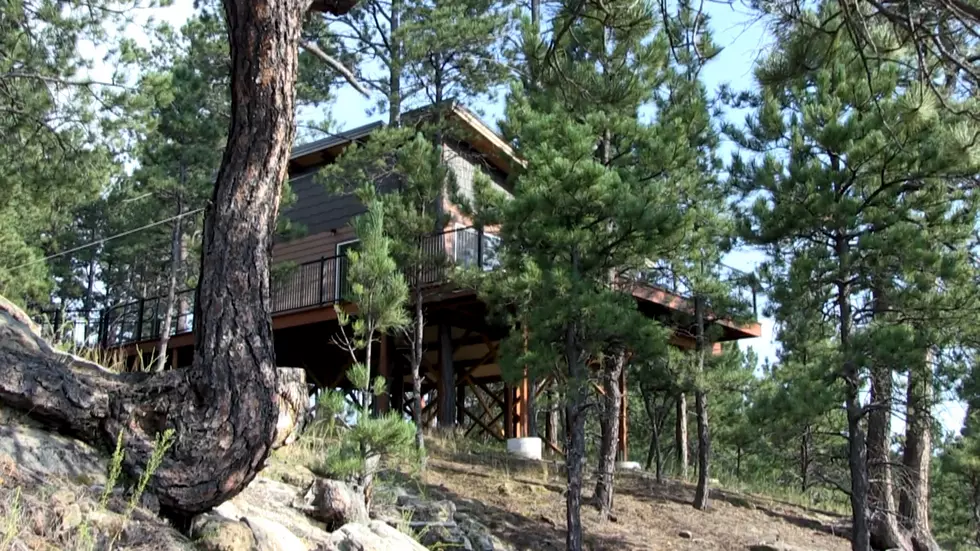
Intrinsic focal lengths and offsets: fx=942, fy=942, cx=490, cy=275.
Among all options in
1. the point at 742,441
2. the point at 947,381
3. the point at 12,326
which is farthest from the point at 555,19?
the point at 742,441

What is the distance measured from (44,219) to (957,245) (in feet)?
63.4

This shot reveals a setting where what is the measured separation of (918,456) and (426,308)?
7.80 meters

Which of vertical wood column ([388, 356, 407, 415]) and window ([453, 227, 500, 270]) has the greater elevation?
window ([453, 227, 500, 270])

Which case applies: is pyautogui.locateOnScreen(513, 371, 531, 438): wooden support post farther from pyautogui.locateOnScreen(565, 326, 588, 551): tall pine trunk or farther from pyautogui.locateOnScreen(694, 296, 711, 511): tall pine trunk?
pyautogui.locateOnScreen(565, 326, 588, 551): tall pine trunk

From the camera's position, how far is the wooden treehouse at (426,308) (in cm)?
1423

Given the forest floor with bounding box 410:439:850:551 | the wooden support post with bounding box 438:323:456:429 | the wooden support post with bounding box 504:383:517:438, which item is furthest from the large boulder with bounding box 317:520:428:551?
the wooden support post with bounding box 504:383:517:438

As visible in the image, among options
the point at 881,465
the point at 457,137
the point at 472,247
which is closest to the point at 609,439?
the point at 881,465

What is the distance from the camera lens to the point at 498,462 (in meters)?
12.8

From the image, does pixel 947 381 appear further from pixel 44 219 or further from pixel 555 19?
pixel 44 219

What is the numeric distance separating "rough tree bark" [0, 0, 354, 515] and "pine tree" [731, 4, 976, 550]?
21.7ft

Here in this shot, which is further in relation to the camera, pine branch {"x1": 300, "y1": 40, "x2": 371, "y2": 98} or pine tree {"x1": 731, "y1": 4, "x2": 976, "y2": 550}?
pine branch {"x1": 300, "y1": 40, "x2": 371, "y2": 98}

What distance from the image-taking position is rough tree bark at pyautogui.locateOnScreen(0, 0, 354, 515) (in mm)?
4734

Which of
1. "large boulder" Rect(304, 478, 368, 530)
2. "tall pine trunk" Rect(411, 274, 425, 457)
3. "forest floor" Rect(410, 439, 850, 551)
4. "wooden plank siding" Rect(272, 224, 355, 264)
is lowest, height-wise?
"forest floor" Rect(410, 439, 850, 551)

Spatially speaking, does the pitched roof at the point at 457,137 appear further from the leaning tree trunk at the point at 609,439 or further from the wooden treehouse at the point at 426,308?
the leaning tree trunk at the point at 609,439
